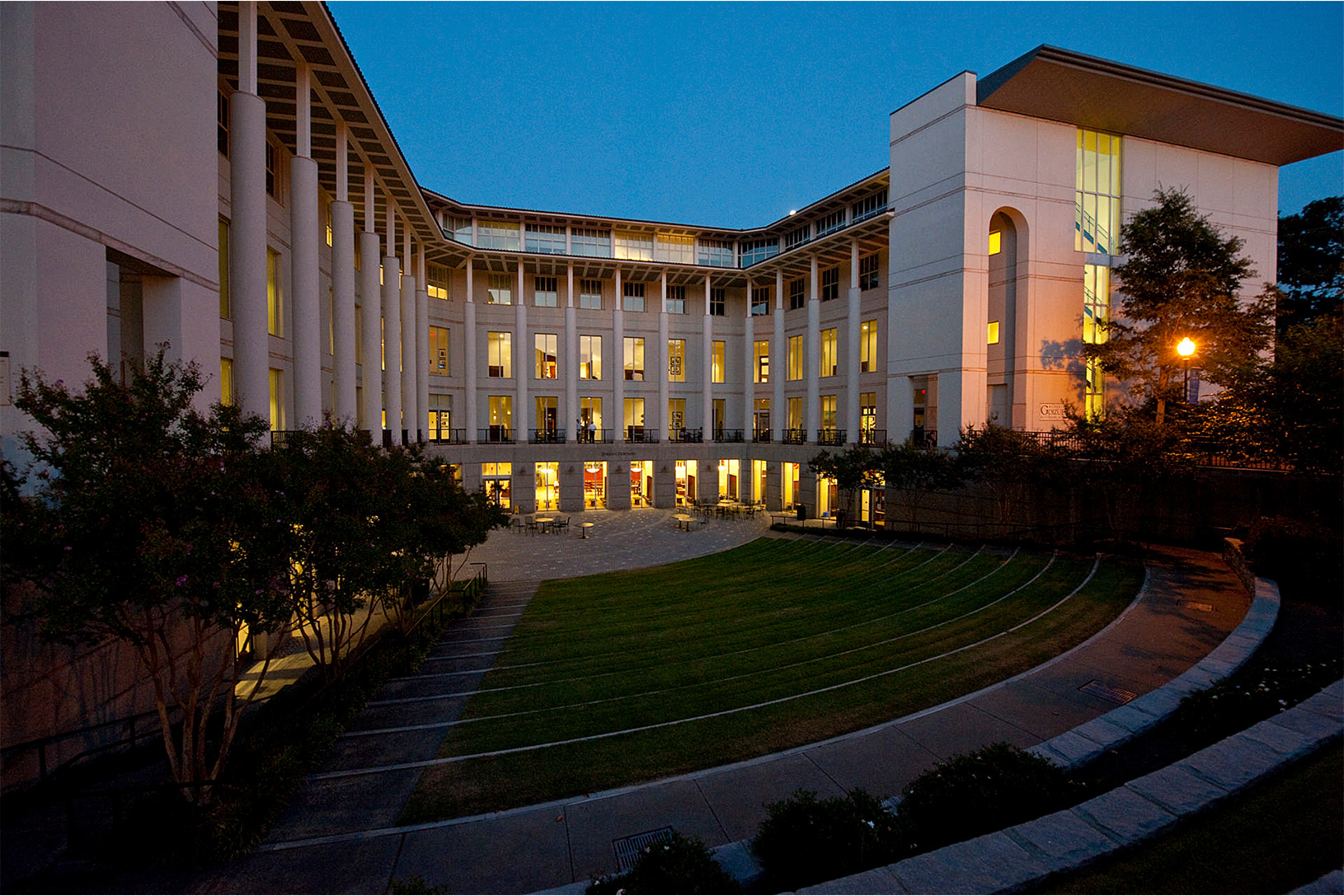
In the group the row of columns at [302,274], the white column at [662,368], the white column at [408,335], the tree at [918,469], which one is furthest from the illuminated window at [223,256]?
the white column at [662,368]

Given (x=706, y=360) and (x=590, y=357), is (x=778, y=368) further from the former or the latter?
(x=590, y=357)

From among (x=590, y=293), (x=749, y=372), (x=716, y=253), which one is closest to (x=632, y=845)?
(x=749, y=372)

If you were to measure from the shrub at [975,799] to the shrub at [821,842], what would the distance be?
1.08 ft

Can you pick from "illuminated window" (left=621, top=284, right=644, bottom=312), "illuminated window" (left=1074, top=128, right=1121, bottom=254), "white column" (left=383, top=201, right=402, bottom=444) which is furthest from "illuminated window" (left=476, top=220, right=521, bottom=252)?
"illuminated window" (left=1074, top=128, right=1121, bottom=254)

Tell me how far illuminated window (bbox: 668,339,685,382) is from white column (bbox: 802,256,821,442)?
1035cm

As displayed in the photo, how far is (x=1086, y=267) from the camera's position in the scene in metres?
28.7

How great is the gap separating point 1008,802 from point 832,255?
3684 centimetres

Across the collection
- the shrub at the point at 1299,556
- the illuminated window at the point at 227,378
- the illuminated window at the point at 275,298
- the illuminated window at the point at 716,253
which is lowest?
the shrub at the point at 1299,556

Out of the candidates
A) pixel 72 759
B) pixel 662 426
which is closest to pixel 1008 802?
pixel 72 759

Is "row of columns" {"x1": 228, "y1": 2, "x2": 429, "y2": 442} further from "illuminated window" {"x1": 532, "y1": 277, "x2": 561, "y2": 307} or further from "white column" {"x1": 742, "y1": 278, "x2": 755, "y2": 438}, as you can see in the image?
"white column" {"x1": 742, "y1": 278, "x2": 755, "y2": 438}

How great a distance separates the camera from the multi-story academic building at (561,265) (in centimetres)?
984

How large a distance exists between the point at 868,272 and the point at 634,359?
17511 millimetres

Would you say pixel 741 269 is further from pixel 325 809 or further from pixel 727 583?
pixel 325 809

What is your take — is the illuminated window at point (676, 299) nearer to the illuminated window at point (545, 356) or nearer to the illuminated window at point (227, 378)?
the illuminated window at point (545, 356)
